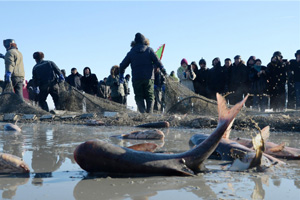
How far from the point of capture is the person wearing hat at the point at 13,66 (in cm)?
1273

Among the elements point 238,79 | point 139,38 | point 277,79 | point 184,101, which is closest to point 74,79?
point 139,38

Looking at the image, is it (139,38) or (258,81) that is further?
(258,81)

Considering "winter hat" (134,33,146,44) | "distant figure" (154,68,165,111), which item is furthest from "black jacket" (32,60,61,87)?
"distant figure" (154,68,165,111)

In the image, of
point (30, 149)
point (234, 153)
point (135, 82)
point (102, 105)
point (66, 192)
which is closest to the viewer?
point (66, 192)

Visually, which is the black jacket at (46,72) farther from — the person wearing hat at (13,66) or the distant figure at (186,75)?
the distant figure at (186,75)

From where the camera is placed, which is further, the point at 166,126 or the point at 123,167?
the point at 166,126

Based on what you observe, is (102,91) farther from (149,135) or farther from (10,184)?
(10,184)

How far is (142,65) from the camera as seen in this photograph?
35.2 ft

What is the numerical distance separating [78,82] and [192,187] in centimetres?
1455

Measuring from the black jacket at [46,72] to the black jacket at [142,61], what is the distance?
3304mm

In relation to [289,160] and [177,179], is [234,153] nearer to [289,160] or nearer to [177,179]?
[289,160]

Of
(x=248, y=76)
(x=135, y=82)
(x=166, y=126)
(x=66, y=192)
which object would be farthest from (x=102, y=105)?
(x=66, y=192)

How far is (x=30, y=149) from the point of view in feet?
16.3

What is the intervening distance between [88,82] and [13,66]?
4651mm
